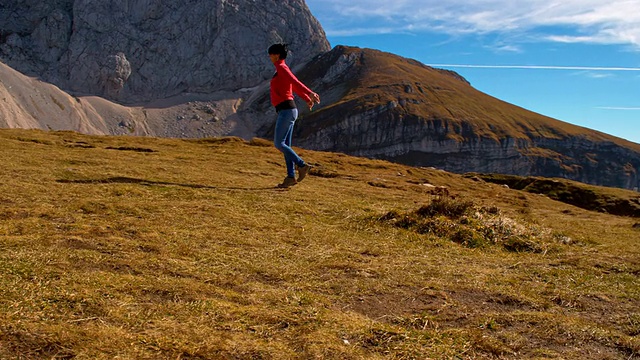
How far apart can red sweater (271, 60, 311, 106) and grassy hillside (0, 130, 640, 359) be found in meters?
2.95

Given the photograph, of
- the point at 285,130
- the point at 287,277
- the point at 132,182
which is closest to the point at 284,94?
the point at 285,130

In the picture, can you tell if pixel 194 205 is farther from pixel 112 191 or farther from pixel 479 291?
pixel 479 291

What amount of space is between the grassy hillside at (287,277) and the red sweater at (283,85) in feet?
9.68

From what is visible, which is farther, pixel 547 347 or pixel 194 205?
pixel 194 205

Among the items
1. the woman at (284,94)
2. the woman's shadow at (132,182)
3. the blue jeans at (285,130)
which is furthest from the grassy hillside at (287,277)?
the woman at (284,94)

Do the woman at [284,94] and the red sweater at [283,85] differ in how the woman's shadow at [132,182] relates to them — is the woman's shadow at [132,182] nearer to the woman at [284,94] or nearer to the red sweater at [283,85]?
the woman at [284,94]

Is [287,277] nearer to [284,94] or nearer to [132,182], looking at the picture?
[132,182]

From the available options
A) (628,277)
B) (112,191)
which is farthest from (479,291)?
(112,191)

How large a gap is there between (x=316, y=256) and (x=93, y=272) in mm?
3258

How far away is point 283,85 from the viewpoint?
13680 mm

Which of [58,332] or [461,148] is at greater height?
[461,148]

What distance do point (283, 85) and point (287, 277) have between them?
8.46 m

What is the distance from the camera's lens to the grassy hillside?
429 centimetres

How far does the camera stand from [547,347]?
4633 mm
